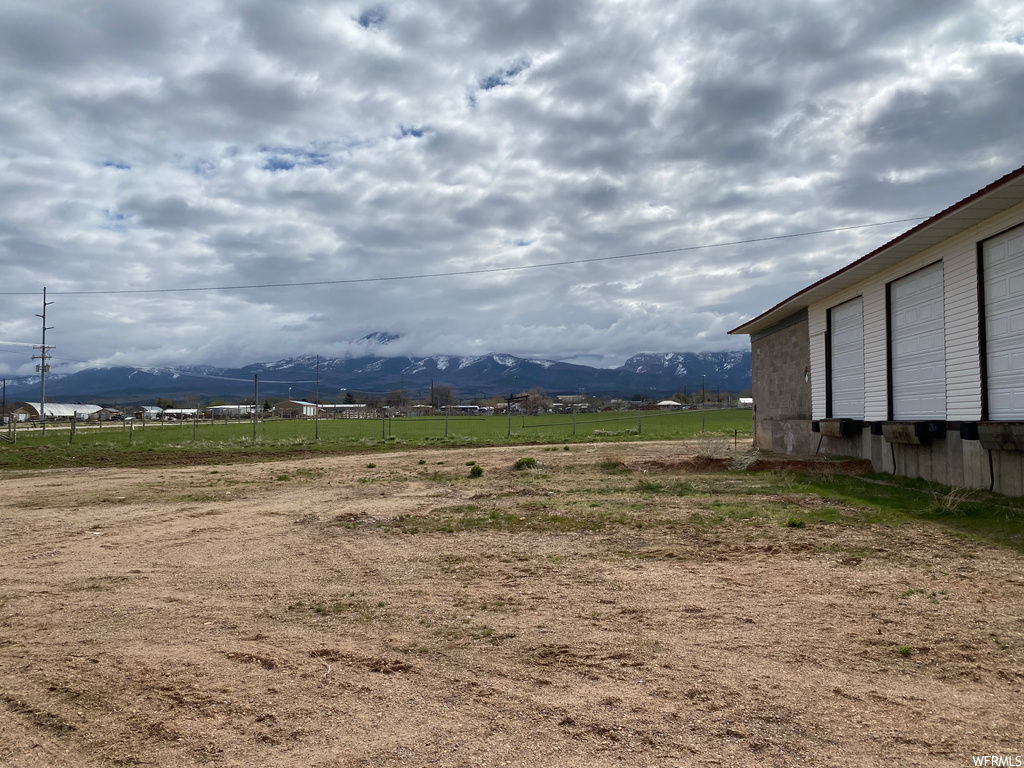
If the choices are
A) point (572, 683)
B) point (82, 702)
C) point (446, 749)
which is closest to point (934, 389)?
point (572, 683)

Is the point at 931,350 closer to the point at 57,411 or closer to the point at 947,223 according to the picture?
the point at 947,223

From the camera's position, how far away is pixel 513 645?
5082mm

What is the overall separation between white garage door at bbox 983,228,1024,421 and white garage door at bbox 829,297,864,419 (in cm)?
563

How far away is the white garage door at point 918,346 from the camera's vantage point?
14.2 m

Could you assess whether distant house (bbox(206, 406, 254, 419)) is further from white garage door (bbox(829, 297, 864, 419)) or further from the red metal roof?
the red metal roof

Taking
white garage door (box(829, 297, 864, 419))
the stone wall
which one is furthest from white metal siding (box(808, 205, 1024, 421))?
the stone wall

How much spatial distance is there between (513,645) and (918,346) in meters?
13.6

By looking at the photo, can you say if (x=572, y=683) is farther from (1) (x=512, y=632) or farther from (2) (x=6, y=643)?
(2) (x=6, y=643)

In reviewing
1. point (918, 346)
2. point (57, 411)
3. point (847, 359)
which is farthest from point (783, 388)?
point (57, 411)

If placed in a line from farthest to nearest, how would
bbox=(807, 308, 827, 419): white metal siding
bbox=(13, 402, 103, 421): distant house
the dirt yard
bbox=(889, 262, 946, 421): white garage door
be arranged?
bbox=(13, 402, 103, 421): distant house, bbox=(807, 308, 827, 419): white metal siding, bbox=(889, 262, 946, 421): white garage door, the dirt yard

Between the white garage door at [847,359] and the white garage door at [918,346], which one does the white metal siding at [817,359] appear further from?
the white garage door at [918,346]

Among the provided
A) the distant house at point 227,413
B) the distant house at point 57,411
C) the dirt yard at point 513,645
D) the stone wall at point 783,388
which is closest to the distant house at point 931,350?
the stone wall at point 783,388

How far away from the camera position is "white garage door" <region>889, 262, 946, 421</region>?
14.2 m

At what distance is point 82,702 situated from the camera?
13.8 ft
